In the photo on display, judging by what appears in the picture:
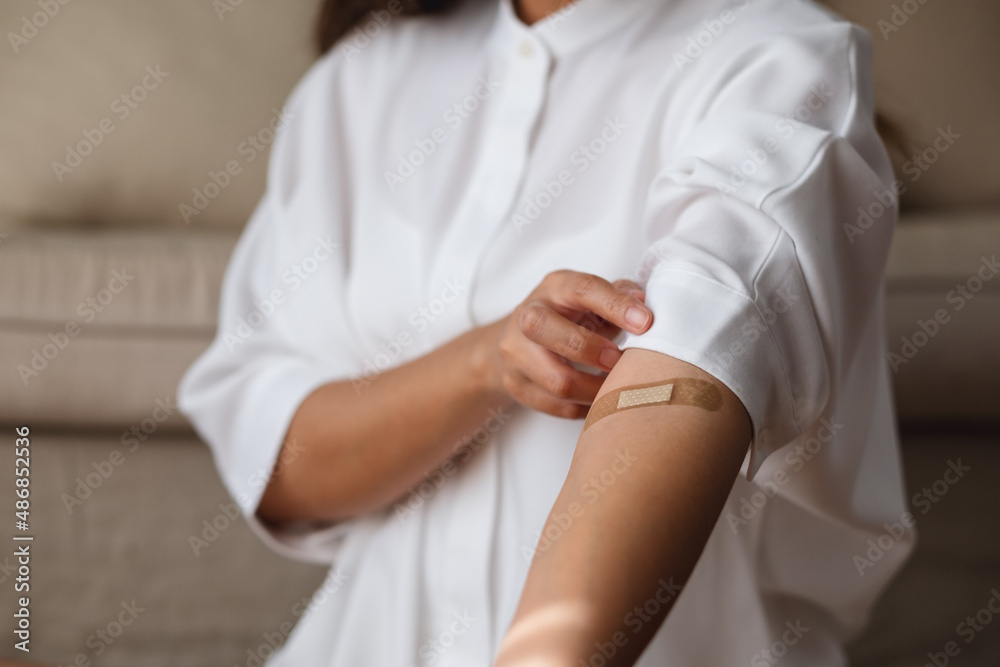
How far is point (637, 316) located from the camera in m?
0.47

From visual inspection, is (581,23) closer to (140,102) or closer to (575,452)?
(575,452)

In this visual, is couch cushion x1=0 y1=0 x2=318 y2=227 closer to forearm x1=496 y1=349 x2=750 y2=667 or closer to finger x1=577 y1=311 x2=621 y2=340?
finger x1=577 y1=311 x2=621 y2=340

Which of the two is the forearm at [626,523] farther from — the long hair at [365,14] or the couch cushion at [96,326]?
the couch cushion at [96,326]

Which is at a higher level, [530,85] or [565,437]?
[530,85]

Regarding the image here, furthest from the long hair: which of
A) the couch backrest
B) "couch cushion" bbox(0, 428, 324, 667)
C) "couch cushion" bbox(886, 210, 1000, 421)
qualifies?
"couch cushion" bbox(0, 428, 324, 667)

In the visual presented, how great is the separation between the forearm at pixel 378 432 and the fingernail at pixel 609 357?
0.40 feet

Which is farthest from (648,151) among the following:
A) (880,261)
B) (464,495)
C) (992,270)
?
(992,270)

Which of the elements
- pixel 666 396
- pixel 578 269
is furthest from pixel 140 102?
pixel 666 396

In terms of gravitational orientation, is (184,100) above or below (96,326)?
above

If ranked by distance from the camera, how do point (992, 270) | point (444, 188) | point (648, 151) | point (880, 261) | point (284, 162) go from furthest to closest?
point (992, 270) → point (284, 162) → point (444, 188) → point (648, 151) → point (880, 261)

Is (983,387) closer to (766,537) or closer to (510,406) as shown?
(766,537)

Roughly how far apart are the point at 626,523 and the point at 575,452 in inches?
2.7

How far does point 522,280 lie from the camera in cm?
68

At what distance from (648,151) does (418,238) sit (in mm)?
229
